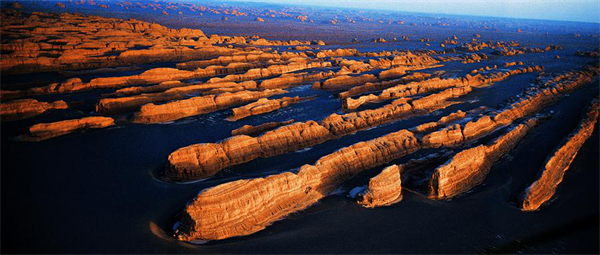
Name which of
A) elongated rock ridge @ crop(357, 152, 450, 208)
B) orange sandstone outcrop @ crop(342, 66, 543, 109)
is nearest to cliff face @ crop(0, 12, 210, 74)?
orange sandstone outcrop @ crop(342, 66, 543, 109)

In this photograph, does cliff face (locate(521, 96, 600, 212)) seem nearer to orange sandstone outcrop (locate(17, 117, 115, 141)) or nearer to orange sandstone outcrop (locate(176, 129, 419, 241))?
orange sandstone outcrop (locate(176, 129, 419, 241))

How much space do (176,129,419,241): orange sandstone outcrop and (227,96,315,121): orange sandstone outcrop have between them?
371 inches

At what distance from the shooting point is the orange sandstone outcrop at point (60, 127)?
52.4 feet

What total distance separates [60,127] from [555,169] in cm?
2305

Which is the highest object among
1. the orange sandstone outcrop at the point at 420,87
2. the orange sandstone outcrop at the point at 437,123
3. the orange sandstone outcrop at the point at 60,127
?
the orange sandstone outcrop at the point at 420,87

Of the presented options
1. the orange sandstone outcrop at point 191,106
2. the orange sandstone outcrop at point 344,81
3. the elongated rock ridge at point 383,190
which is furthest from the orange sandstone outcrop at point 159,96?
the elongated rock ridge at point 383,190

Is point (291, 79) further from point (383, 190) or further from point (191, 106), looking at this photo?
point (383, 190)

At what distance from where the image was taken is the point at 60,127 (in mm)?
16641

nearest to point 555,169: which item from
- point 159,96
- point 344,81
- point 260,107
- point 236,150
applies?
point 236,150

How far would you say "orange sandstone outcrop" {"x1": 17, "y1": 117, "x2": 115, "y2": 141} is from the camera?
52.4 ft

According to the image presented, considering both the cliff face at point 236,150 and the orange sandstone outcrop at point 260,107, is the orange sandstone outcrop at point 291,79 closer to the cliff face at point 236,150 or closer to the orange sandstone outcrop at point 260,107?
the orange sandstone outcrop at point 260,107

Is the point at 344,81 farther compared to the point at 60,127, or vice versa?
the point at 344,81

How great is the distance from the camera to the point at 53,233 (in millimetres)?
9320

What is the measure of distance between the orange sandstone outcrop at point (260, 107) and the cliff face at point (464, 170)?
12.6 m
